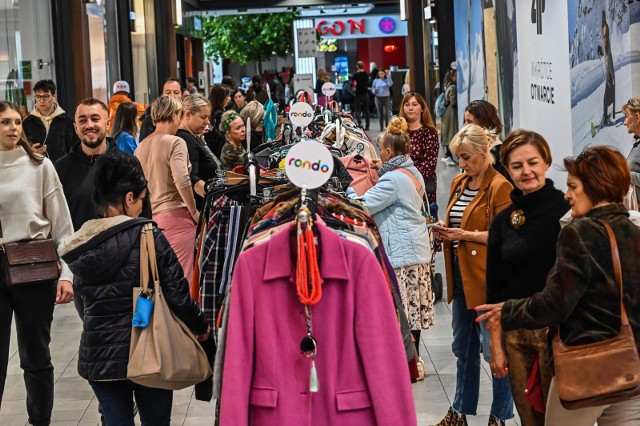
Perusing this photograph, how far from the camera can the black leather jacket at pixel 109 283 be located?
4.03 m

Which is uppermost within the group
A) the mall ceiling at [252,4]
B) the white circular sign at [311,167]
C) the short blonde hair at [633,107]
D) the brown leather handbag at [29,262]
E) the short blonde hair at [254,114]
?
the mall ceiling at [252,4]

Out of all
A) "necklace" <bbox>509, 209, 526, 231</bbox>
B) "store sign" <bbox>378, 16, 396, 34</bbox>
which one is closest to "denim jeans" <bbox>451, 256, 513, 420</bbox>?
"necklace" <bbox>509, 209, 526, 231</bbox>

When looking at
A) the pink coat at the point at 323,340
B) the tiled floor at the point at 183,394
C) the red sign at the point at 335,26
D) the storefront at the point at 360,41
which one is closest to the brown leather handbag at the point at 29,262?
the tiled floor at the point at 183,394

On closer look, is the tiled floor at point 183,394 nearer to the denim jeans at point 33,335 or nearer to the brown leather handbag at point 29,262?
the denim jeans at point 33,335

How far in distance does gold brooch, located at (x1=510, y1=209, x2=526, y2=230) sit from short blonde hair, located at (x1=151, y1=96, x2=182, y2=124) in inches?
136

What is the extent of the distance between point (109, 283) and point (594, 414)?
187 centimetres

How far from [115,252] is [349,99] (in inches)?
1030

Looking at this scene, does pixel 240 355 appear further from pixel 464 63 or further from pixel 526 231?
pixel 464 63

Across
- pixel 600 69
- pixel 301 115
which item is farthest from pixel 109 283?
pixel 600 69

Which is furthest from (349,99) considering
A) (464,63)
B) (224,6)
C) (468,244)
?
(468,244)

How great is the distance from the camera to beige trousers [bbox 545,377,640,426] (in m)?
3.50

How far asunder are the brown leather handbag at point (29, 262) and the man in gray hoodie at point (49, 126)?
429cm

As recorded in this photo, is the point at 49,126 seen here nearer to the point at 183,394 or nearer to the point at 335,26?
the point at 183,394

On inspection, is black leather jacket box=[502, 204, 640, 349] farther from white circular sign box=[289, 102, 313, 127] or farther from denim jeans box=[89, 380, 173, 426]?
white circular sign box=[289, 102, 313, 127]
